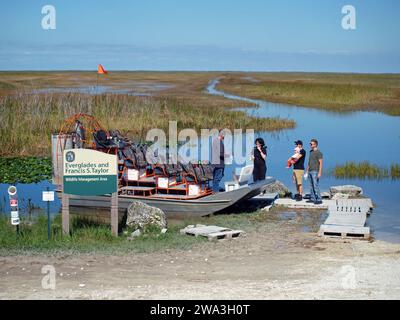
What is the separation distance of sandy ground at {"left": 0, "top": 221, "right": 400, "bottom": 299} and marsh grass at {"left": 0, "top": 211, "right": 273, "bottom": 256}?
0.38 metres

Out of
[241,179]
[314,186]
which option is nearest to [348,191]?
[314,186]

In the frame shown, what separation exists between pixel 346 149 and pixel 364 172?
24.6 ft

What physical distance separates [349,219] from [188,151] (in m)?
13.4

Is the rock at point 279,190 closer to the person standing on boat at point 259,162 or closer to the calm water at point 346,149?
the calm water at point 346,149

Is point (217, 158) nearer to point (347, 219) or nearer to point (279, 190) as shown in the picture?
point (347, 219)

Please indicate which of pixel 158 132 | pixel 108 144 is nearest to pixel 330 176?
pixel 108 144

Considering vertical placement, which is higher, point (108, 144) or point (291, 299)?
point (108, 144)

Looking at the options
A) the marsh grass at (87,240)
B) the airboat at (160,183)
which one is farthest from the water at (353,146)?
the marsh grass at (87,240)

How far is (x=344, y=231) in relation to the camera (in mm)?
14539

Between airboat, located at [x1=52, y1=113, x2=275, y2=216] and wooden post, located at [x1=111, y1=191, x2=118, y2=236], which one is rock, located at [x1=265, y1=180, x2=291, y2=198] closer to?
airboat, located at [x1=52, y1=113, x2=275, y2=216]

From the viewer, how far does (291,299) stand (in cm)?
995

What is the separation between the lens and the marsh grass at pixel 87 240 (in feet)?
43.6

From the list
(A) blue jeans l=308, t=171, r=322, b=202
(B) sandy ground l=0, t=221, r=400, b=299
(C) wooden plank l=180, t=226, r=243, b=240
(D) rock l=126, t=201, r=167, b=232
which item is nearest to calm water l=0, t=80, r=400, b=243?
(A) blue jeans l=308, t=171, r=322, b=202

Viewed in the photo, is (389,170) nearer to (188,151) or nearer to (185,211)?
(188,151)
